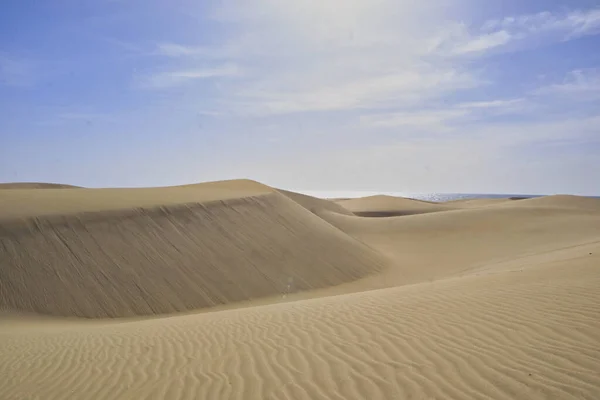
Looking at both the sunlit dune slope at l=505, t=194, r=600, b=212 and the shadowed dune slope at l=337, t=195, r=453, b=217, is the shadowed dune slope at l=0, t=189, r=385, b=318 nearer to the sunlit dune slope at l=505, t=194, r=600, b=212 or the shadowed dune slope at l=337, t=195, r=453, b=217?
the sunlit dune slope at l=505, t=194, r=600, b=212

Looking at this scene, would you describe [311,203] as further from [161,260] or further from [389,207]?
[161,260]

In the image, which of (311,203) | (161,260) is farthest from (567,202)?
(161,260)

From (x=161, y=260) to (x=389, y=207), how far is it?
46.8 m

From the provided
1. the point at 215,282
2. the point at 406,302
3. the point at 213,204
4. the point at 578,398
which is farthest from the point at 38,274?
the point at 578,398

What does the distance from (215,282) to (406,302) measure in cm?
864

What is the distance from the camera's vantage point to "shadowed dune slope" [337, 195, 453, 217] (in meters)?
53.8

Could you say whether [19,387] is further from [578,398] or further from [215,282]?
[215,282]

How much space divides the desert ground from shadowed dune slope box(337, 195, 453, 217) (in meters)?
32.6

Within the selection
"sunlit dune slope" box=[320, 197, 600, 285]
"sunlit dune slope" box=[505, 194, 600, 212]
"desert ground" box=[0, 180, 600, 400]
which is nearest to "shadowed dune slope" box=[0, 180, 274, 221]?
"desert ground" box=[0, 180, 600, 400]

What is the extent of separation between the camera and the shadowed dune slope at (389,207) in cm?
5381

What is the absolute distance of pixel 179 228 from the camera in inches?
685

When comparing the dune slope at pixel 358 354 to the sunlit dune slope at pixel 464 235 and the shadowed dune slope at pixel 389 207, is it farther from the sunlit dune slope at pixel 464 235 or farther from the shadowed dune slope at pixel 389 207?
the shadowed dune slope at pixel 389 207

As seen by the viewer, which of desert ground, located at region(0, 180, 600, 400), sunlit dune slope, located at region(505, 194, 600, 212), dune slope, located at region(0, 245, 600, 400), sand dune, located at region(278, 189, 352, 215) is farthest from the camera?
sunlit dune slope, located at region(505, 194, 600, 212)

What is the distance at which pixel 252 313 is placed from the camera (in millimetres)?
8844
